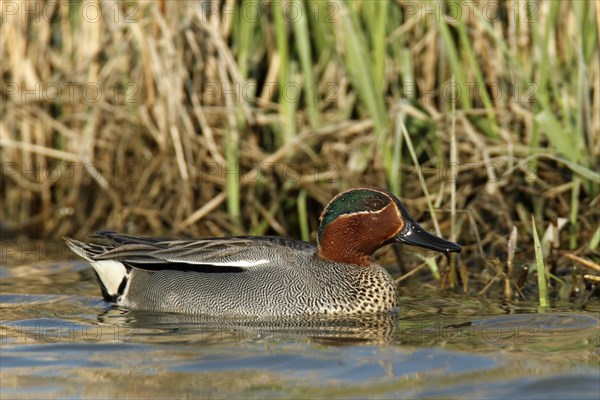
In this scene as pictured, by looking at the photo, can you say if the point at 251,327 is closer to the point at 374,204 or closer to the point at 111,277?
the point at 374,204

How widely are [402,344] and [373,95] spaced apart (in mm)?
2391

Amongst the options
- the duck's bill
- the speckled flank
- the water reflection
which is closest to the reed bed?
the duck's bill

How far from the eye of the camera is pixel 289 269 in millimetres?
5598

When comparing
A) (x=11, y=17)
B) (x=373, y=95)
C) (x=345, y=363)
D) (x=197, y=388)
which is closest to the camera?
(x=197, y=388)

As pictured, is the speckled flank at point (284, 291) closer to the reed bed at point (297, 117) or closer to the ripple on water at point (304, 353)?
the ripple on water at point (304, 353)

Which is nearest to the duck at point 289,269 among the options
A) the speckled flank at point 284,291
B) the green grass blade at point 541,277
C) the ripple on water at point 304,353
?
the speckled flank at point 284,291

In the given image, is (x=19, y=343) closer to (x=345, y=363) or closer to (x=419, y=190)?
(x=345, y=363)

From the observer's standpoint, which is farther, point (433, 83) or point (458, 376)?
point (433, 83)

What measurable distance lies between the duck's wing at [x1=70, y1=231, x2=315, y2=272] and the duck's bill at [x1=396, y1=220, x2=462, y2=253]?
49 centimetres

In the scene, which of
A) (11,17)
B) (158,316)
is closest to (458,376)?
(158,316)

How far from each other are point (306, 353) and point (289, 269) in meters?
1.10

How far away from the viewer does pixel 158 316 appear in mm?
5605

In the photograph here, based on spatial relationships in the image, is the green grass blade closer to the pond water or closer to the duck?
the pond water

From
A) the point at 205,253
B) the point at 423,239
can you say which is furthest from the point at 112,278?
the point at 423,239
